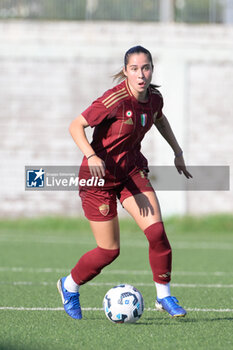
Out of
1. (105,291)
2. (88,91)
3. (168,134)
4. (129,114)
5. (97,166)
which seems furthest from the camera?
(88,91)

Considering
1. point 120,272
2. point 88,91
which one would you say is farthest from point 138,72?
point 88,91

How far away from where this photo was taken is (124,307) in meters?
6.04

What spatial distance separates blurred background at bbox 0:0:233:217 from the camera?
64.5 feet

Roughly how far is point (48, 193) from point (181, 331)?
47.0 ft

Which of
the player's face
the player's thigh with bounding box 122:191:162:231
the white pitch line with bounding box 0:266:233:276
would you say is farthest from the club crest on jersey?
the white pitch line with bounding box 0:266:233:276

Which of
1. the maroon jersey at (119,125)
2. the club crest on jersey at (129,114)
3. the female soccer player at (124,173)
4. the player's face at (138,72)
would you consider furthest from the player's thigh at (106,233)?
the player's face at (138,72)

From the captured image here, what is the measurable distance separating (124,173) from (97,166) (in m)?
0.57

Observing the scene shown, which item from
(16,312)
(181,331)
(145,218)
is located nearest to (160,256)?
(145,218)

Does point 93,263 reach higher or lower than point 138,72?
lower

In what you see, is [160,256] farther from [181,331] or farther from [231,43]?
[231,43]

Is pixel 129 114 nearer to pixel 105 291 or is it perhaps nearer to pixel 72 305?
pixel 72 305

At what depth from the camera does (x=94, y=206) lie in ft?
20.6

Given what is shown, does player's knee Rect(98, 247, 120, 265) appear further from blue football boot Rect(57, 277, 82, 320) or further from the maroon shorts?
blue football boot Rect(57, 277, 82, 320)

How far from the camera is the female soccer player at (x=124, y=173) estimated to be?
6133 mm
